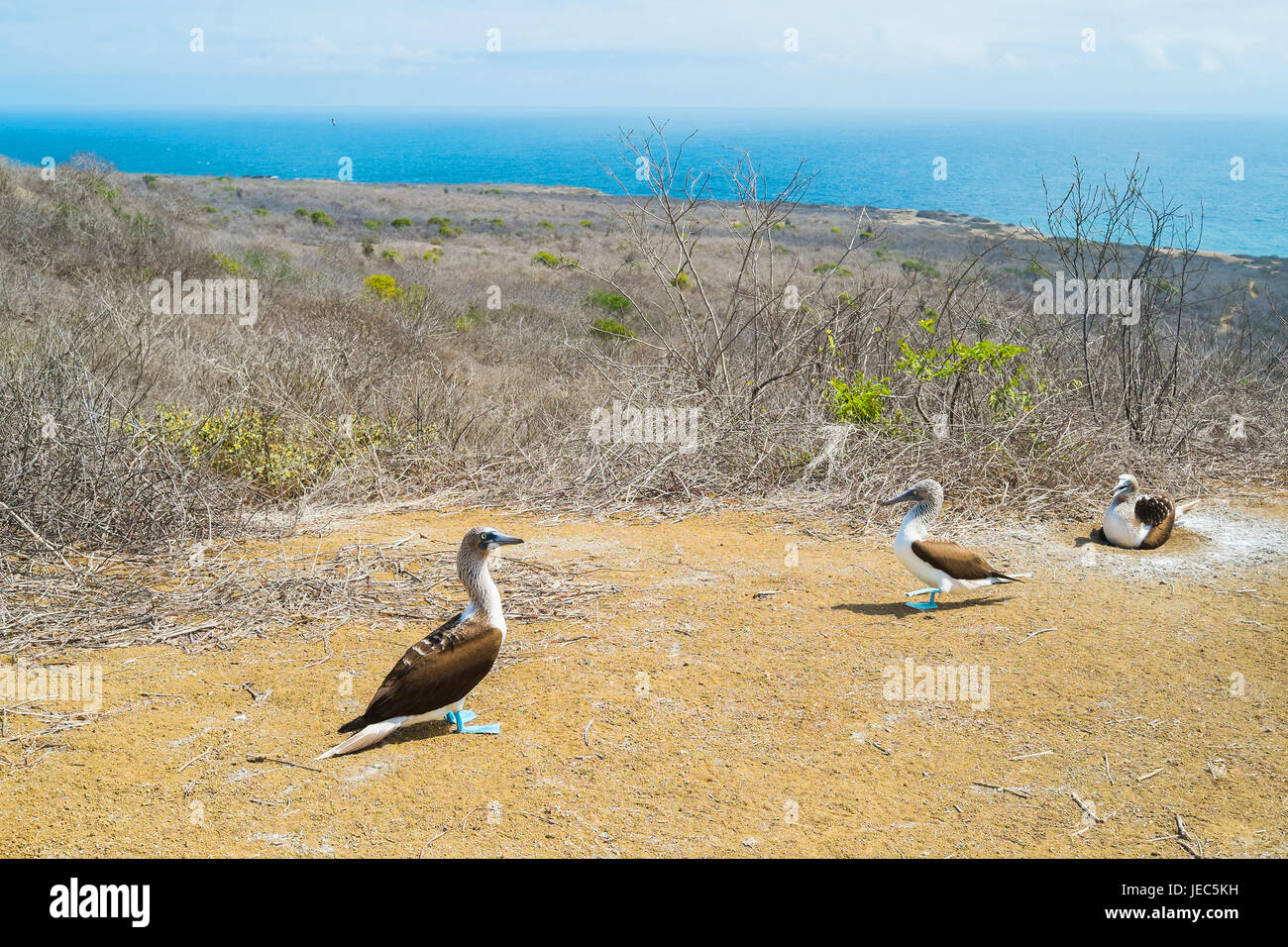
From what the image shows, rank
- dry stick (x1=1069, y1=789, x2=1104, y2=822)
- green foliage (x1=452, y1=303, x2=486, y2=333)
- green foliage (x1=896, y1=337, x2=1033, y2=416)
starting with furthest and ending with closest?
green foliage (x1=452, y1=303, x2=486, y2=333), green foliage (x1=896, y1=337, x2=1033, y2=416), dry stick (x1=1069, y1=789, x2=1104, y2=822)

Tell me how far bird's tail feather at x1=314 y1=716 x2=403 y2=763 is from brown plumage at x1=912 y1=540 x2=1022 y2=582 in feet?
8.86

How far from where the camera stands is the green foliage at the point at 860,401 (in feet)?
24.6

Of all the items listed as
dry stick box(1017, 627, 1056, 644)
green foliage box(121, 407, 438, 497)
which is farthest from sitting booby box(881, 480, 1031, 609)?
green foliage box(121, 407, 438, 497)

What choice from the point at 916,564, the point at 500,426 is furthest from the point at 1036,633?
the point at 500,426

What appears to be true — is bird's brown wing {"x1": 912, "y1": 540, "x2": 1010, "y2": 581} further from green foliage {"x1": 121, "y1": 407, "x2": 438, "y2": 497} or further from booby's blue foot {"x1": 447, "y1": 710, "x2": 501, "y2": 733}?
green foliage {"x1": 121, "y1": 407, "x2": 438, "y2": 497}

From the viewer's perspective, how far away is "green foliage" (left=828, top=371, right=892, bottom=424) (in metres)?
7.48

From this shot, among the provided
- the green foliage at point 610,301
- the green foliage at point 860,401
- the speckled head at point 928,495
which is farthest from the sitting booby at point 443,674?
the green foliage at point 610,301

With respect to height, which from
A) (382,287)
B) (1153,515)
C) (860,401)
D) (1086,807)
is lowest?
(1086,807)

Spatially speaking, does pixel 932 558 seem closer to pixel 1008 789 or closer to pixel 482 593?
pixel 1008 789

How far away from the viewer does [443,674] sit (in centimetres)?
353

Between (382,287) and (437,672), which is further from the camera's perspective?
(382,287)

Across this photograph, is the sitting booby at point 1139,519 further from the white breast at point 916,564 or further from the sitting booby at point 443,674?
the sitting booby at point 443,674

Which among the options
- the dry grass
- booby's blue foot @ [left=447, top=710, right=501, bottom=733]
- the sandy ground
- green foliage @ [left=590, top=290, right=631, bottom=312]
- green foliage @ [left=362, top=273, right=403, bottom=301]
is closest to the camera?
the sandy ground

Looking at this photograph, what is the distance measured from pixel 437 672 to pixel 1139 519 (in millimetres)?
4513
